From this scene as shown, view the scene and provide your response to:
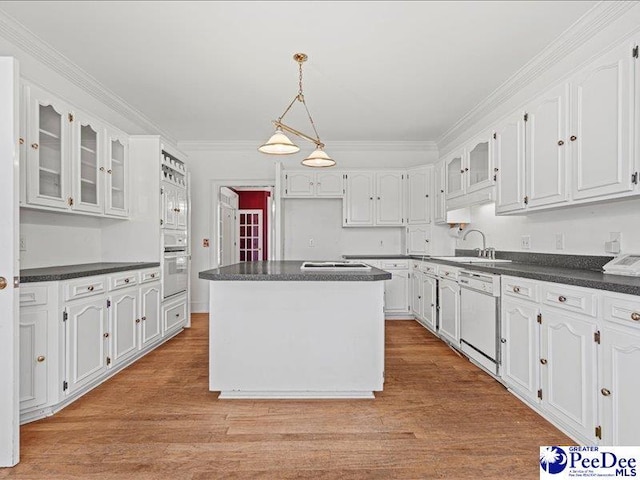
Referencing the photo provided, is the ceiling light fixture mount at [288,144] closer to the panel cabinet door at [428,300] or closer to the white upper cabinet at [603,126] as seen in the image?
the white upper cabinet at [603,126]

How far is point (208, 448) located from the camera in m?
1.94

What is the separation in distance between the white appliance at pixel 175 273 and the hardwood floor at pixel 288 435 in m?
1.27

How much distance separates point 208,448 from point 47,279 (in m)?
1.43

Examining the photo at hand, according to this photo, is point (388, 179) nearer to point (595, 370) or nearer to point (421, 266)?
point (421, 266)

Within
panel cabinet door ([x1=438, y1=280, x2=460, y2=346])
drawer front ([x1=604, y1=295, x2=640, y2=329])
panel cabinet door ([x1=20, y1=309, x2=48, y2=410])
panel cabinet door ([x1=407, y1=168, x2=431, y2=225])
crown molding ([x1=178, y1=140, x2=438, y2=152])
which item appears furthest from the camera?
crown molding ([x1=178, y1=140, x2=438, y2=152])

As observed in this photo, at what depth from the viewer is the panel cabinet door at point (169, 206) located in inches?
154

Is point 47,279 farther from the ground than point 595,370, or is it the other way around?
point 47,279

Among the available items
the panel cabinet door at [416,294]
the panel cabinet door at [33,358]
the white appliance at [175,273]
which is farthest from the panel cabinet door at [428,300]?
the panel cabinet door at [33,358]

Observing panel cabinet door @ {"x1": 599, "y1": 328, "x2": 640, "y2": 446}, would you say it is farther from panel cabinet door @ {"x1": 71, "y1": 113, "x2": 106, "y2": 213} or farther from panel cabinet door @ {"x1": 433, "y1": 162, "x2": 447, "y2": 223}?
panel cabinet door @ {"x1": 71, "y1": 113, "x2": 106, "y2": 213}

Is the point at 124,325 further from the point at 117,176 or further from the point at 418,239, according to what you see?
the point at 418,239

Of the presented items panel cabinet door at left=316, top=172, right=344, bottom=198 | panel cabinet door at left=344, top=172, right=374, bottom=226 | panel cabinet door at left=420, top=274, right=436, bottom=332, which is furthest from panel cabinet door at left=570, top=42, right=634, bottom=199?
panel cabinet door at left=316, top=172, right=344, bottom=198

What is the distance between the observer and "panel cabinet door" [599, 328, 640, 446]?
1.58m

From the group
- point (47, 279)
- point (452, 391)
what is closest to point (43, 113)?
point (47, 279)

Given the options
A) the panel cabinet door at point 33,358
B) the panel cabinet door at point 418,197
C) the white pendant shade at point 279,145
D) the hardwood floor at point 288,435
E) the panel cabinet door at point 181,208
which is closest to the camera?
the hardwood floor at point 288,435
